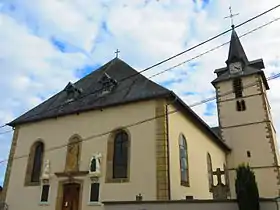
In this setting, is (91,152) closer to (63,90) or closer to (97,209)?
(97,209)

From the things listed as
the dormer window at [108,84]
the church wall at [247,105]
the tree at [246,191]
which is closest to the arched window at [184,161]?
the dormer window at [108,84]

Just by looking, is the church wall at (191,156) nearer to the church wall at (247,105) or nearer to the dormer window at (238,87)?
the church wall at (247,105)

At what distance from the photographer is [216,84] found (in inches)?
1032

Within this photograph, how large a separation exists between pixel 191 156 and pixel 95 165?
491 centimetres

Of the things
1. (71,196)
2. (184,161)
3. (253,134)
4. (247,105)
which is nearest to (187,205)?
(184,161)

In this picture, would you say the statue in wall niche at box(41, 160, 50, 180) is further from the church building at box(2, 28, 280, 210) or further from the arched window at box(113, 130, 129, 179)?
the arched window at box(113, 130, 129, 179)

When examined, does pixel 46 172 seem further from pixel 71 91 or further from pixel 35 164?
pixel 71 91

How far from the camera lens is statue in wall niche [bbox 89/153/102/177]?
41.5 feet

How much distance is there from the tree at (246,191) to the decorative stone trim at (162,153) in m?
3.19

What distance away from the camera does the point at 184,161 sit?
45.6 feet

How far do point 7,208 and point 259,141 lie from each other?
17.5m

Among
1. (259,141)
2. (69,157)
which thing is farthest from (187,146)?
(259,141)

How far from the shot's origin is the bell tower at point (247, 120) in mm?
21653

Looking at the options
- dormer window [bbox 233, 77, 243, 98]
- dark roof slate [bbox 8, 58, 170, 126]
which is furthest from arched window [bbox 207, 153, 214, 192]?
dormer window [bbox 233, 77, 243, 98]
